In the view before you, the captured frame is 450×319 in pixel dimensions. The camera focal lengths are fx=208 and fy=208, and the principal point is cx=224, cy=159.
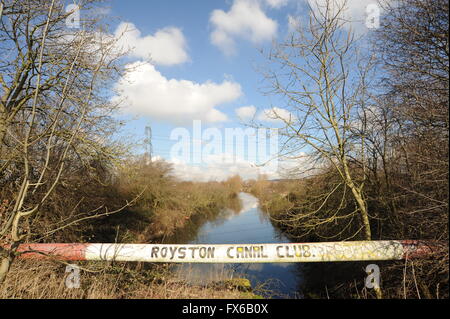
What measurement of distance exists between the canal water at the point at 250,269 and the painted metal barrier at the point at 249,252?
2.57 ft

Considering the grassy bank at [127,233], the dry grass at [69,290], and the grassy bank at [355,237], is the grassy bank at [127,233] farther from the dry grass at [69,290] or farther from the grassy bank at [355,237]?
the grassy bank at [355,237]

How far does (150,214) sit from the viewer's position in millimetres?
13969

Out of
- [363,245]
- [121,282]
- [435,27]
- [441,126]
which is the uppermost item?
[435,27]

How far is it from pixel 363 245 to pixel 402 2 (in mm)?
4489

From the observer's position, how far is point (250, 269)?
783 centimetres

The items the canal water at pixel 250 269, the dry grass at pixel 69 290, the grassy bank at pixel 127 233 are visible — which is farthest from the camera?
the canal water at pixel 250 269

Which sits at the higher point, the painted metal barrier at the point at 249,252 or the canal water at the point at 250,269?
the painted metal barrier at the point at 249,252

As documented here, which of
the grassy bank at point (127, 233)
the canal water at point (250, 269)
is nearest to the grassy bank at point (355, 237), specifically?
the canal water at point (250, 269)

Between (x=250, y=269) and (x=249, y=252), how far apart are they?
499cm

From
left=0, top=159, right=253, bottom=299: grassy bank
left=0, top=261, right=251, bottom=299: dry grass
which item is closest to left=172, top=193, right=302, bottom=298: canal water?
left=0, top=159, right=253, bottom=299: grassy bank

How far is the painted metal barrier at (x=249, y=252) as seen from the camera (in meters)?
3.53
